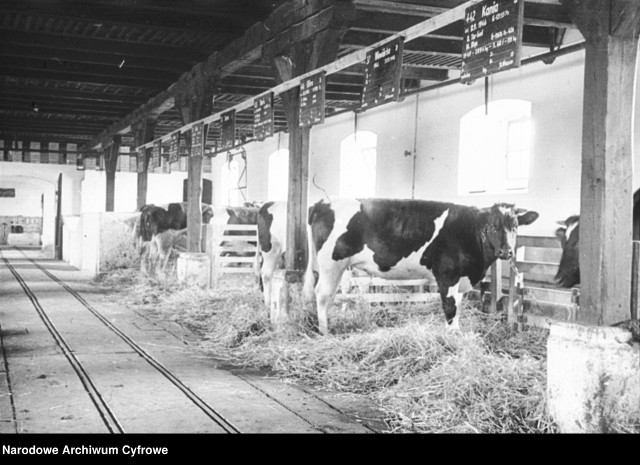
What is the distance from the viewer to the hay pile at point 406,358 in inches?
179

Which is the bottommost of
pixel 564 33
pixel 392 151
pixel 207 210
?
pixel 207 210

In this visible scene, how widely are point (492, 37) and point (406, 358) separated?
258 centimetres

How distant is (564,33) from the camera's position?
9648mm

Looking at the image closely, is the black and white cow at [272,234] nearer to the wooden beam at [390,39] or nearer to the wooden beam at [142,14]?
the wooden beam at [390,39]

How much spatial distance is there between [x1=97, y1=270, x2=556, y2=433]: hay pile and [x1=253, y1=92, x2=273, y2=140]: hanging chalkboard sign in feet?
7.23

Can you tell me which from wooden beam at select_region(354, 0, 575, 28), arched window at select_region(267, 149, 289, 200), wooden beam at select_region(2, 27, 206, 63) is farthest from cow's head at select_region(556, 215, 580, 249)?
arched window at select_region(267, 149, 289, 200)

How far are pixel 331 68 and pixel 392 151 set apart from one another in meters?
6.65

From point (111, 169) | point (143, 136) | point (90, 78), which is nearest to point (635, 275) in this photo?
point (90, 78)

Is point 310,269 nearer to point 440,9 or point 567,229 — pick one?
point 567,229

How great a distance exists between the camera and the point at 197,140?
39.5 feet

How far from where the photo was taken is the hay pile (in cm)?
454

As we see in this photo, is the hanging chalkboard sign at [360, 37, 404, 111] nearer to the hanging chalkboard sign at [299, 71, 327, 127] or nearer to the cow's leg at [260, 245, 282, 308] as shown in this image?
the hanging chalkboard sign at [299, 71, 327, 127]

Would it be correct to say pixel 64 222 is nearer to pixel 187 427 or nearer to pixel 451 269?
pixel 451 269
